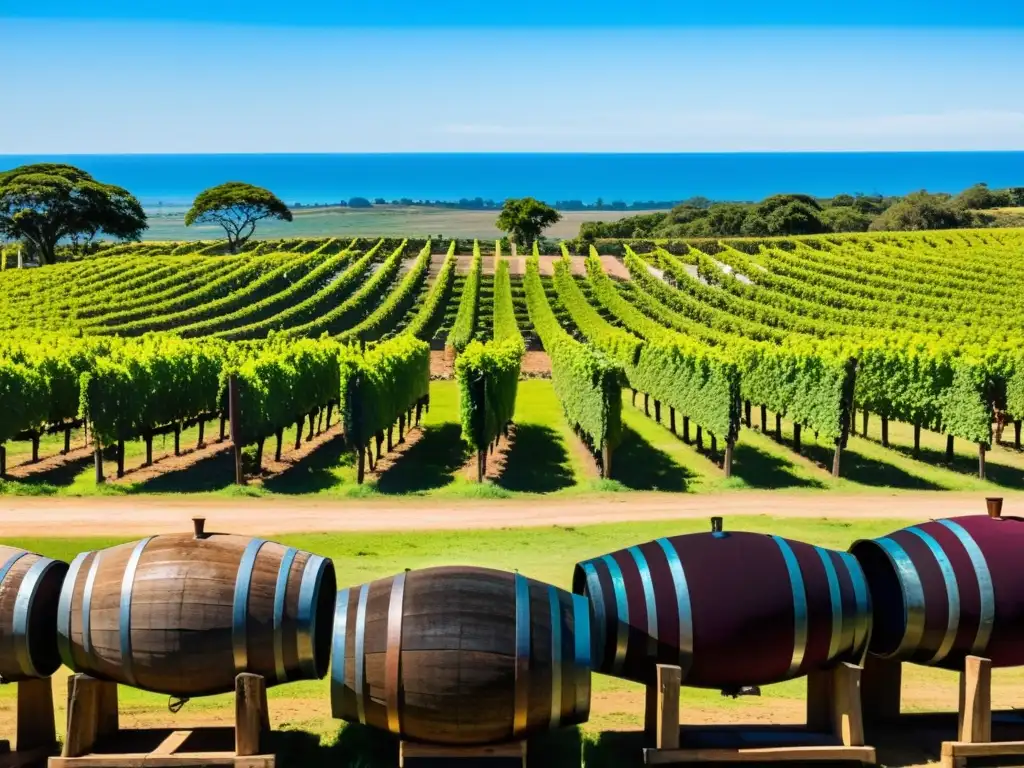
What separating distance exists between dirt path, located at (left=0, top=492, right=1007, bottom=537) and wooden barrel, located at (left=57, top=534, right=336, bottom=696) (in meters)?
13.1

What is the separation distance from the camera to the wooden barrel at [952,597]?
413 inches

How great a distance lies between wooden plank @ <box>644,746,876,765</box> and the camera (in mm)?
10125

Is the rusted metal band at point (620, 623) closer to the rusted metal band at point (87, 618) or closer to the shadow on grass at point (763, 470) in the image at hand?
the rusted metal band at point (87, 618)

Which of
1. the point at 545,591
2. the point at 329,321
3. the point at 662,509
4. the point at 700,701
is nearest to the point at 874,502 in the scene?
the point at 662,509

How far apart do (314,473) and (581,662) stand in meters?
25.1

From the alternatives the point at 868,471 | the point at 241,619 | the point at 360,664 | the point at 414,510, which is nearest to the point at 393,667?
the point at 360,664

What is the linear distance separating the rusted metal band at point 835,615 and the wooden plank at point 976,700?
1.34 metres

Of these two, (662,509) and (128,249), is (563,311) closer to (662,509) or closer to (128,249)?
(662,509)

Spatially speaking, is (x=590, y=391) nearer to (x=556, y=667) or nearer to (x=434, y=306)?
(x=556, y=667)

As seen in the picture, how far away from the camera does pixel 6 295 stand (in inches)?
2862

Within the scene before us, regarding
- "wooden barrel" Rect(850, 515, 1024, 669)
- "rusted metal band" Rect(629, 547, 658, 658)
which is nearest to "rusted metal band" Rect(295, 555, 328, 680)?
"rusted metal band" Rect(629, 547, 658, 658)

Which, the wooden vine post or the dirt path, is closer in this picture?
the dirt path

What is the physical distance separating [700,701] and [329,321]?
59166mm

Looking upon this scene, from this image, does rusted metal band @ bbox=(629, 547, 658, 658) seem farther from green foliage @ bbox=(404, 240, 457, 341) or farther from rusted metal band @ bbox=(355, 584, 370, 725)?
green foliage @ bbox=(404, 240, 457, 341)
